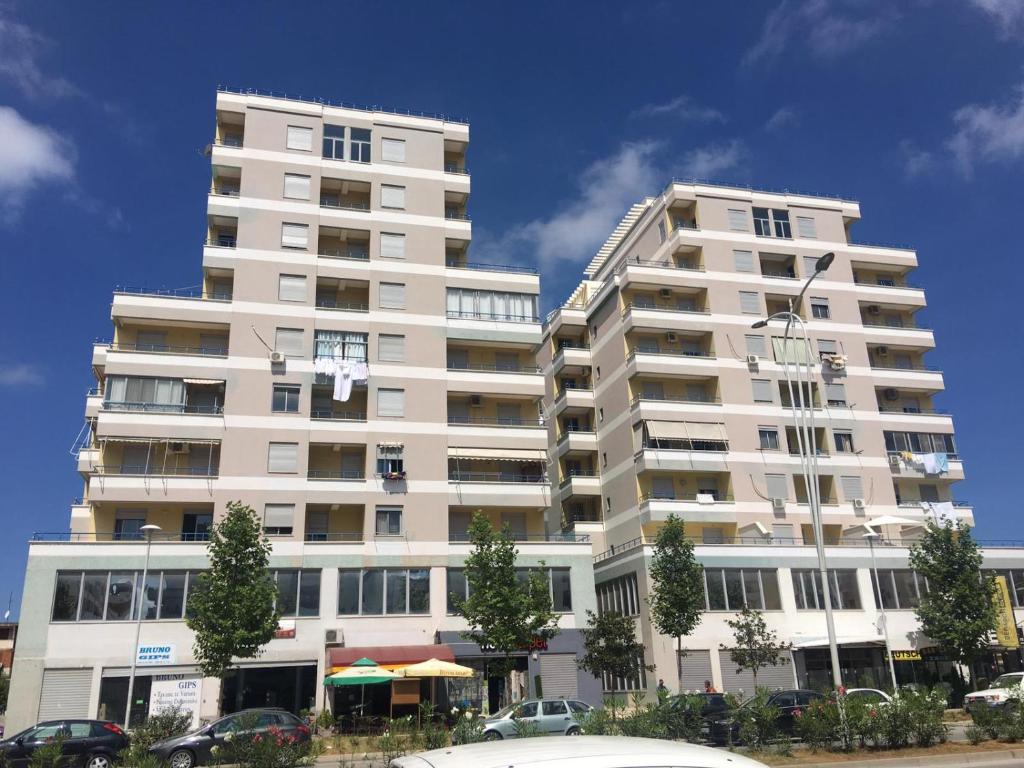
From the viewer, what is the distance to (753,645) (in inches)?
1667

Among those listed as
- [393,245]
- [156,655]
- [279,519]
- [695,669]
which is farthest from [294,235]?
[695,669]

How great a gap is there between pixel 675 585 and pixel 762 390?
726 inches

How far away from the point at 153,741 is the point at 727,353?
40263 millimetres

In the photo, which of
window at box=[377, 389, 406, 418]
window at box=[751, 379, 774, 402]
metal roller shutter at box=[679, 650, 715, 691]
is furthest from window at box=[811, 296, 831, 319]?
window at box=[377, 389, 406, 418]

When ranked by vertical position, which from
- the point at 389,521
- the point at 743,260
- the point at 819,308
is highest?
the point at 743,260

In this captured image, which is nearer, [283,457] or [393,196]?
[283,457]

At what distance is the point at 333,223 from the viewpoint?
4928 centimetres

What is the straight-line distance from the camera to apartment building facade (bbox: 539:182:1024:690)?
155 feet

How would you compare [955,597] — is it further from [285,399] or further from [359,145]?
[359,145]

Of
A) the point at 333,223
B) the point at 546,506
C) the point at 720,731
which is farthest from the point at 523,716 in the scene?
the point at 333,223

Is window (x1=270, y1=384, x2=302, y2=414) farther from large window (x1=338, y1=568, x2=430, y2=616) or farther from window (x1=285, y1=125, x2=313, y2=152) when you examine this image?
window (x1=285, y1=125, x2=313, y2=152)

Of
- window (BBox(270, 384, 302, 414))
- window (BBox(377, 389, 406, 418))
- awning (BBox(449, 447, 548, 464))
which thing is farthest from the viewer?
awning (BBox(449, 447, 548, 464))

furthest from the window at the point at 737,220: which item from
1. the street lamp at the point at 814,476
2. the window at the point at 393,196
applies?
the window at the point at 393,196

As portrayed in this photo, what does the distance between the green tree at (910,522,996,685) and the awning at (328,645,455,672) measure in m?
25.3
